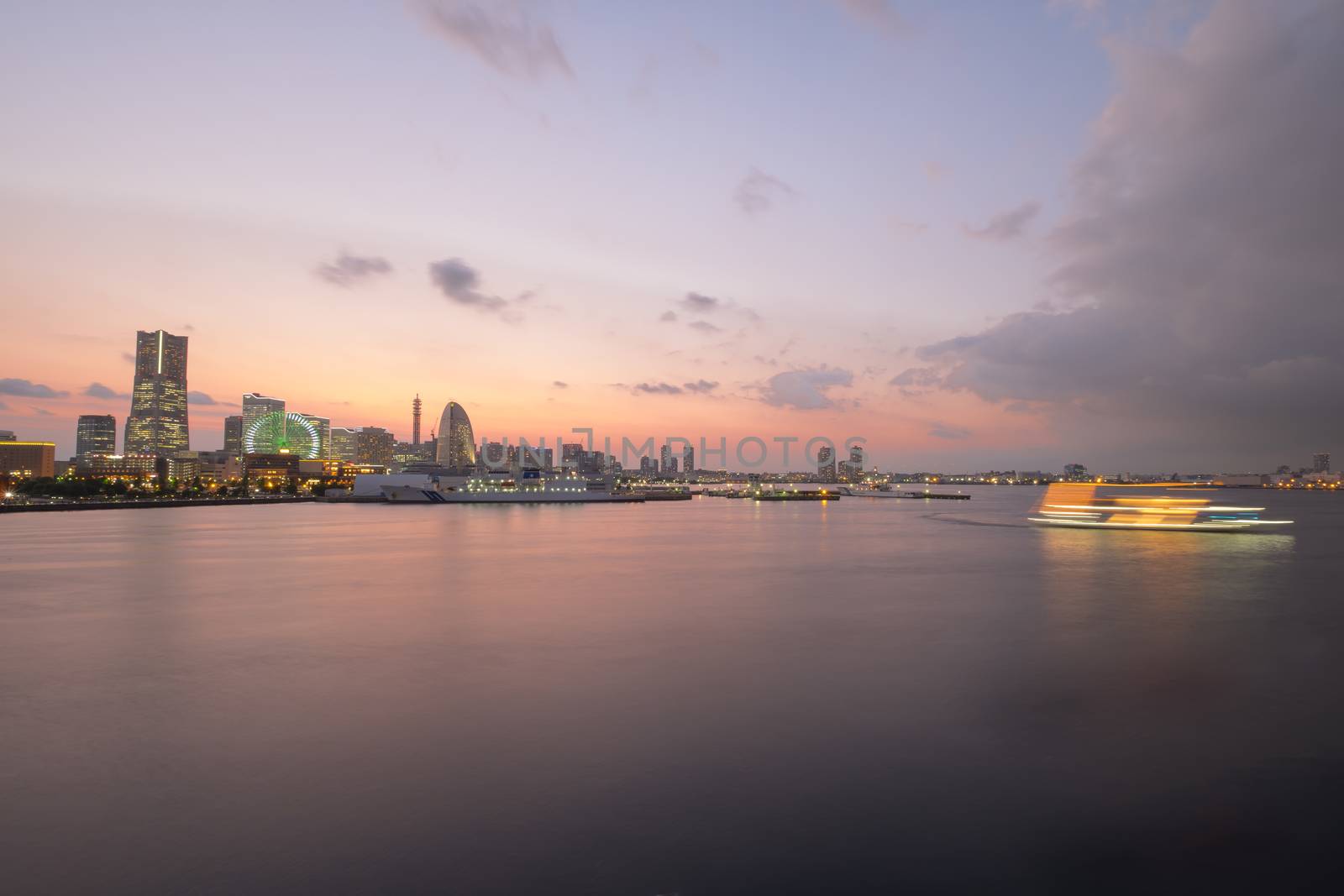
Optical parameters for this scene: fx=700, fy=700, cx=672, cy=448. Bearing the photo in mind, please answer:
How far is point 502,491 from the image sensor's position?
12925cm

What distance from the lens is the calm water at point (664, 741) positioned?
6.59 m

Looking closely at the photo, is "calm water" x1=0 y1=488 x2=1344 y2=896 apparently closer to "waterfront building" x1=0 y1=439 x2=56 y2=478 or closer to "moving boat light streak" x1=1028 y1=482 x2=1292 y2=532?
"moving boat light streak" x1=1028 y1=482 x2=1292 y2=532

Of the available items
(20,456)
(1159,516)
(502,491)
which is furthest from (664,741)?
(20,456)

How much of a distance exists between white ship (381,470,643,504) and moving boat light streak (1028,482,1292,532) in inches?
3178

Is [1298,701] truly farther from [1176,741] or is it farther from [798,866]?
[798,866]

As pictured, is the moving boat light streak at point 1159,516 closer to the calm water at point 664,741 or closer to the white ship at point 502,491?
the calm water at point 664,741

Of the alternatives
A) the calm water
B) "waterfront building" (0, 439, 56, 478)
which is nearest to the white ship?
the calm water

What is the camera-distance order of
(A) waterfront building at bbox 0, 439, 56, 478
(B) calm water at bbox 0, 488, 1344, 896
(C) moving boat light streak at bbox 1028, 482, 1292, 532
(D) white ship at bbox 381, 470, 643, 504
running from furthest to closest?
(A) waterfront building at bbox 0, 439, 56, 478, (D) white ship at bbox 381, 470, 643, 504, (C) moving boat light streak at bbox 1028, 482, 1292, 532, (B) calm water at bbox 0, 488, 1344, 896

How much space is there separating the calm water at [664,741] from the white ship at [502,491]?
102259 millimetres

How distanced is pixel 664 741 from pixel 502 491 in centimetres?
12348

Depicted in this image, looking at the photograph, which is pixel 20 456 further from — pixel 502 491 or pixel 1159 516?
pixel 1159 516

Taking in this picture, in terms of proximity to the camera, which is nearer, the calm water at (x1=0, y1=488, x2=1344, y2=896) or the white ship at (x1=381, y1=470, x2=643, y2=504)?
the calm water at (x1=0, y1=488, x2=1344, y2=896)

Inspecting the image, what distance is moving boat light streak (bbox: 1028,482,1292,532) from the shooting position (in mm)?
63438

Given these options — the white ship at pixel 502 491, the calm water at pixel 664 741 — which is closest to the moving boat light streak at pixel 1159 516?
the calm water at pixel 664 741
